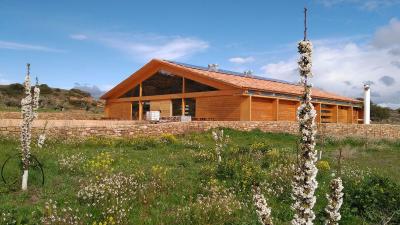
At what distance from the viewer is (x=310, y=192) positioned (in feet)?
12.9

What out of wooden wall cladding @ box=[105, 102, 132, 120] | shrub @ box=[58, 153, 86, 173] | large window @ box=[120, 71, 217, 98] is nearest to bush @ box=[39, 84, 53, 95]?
wooden wall cladding @ box=[105, 102, 132, 120]

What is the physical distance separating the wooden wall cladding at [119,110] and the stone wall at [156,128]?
1410 cm

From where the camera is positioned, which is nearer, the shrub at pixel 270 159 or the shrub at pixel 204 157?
the shrub at pixel 270 159

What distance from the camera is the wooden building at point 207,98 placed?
35750 mm

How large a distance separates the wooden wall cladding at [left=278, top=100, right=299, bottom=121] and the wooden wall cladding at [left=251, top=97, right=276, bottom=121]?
3.83ft

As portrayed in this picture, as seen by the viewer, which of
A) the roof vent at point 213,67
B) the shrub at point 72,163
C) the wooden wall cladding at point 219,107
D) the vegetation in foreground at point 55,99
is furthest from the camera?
the vegetation in foreground at point 55,99

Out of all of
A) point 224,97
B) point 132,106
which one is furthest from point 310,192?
point 132,106

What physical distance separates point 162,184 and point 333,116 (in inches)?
1467

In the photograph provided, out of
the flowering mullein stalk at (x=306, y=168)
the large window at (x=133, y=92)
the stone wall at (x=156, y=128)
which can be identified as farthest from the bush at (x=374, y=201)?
the large window at (x=133, y=92)

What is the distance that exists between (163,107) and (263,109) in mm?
10860

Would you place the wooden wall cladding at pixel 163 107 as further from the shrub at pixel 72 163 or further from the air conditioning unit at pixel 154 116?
the shrub at pixel 72 163

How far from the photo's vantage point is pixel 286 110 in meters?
39.2

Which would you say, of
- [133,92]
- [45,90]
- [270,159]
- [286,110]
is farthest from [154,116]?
[45,90]

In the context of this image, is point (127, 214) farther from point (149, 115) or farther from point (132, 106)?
point (132, 106)
